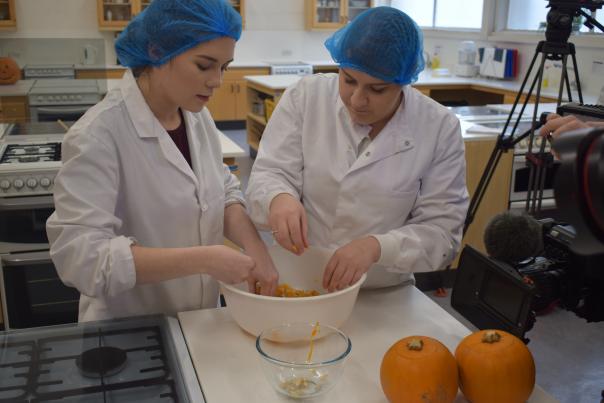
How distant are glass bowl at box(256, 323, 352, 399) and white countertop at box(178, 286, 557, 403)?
0.09 feet

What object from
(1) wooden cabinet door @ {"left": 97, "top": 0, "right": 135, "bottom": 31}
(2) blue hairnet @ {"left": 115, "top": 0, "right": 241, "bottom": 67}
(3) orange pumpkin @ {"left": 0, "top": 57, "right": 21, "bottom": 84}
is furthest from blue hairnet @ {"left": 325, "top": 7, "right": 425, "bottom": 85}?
(1) wooden cabinet door @ {"left": 97, "top": 0, "right": 135, "bottom": 31}

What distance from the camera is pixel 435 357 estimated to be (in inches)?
38.8

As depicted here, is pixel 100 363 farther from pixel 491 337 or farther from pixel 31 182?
pixel 31 182

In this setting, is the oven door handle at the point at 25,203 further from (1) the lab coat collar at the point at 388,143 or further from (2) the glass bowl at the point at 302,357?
(2) the glass bowl at the point at 302,357

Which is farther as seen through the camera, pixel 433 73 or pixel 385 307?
pixel 433 73

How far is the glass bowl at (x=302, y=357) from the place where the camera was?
40.3 inches

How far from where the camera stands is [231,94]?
22.8 ft

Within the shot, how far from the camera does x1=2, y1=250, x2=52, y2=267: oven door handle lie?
2.42 meters

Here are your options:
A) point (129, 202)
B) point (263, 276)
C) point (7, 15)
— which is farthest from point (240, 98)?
point (263, 276)

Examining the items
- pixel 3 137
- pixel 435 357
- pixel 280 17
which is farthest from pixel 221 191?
pixel 280 17

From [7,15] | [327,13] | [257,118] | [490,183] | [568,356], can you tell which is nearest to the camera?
[568,356]

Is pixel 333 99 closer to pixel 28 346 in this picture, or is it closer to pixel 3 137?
pixel 28 346

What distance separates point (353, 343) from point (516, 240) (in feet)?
1.30

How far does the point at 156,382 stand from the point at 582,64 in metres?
4.79
